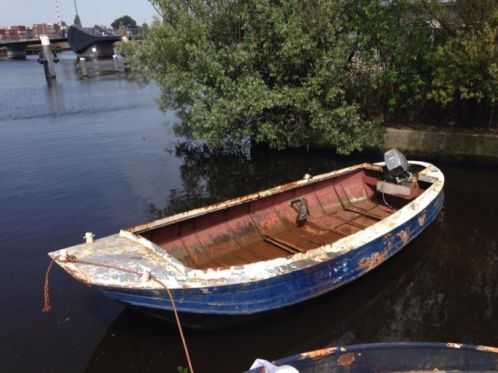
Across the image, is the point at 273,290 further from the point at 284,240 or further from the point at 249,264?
the point at 284,240

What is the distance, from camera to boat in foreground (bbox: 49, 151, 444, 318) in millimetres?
5824

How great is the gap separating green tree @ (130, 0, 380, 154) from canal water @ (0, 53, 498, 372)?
1504 millimetres

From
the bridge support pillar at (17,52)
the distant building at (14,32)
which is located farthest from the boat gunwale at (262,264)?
the distant building at (14,32)

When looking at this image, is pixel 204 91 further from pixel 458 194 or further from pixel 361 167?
pixel 458 194

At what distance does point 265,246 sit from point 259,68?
8.75 m

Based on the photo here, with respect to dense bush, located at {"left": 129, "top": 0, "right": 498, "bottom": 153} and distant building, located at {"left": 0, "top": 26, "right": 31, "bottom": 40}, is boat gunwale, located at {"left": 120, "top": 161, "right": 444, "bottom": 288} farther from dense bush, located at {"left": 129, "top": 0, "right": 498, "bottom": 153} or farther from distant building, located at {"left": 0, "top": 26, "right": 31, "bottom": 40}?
distant building, located at {"left": 0, "top": 26, "right": 31, "bottom": 40}

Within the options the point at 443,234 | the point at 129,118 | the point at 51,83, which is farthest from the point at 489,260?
the point at 51,83

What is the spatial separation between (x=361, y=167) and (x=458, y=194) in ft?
12.5

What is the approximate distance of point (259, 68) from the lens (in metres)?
15.5

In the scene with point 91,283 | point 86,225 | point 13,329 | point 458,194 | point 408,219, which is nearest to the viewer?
point 91,283

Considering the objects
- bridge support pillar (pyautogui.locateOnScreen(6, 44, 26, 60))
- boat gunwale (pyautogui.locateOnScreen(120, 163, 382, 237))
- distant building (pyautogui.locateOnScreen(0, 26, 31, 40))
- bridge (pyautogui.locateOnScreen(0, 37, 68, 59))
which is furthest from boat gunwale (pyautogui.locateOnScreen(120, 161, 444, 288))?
distant building (pyautogui.locateOnScreen(0, 26, 31, 40))

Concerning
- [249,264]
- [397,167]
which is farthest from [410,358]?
[397,167]

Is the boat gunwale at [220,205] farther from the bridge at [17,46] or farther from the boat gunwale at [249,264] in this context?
the bridge at [17,46]

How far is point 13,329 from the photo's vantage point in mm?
7027
